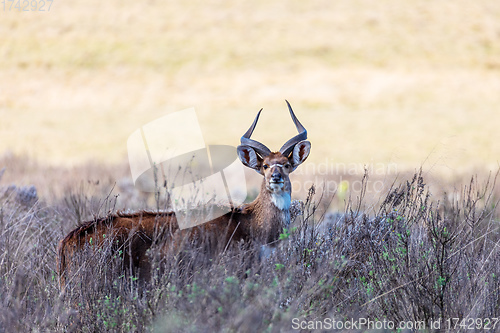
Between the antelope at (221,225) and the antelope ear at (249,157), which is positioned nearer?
the antelope at (221,225)

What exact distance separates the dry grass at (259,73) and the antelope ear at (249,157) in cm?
1698

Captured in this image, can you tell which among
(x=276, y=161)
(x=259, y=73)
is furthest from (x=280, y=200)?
(x=259, y=73)

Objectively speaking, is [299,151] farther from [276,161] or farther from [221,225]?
[221,225]

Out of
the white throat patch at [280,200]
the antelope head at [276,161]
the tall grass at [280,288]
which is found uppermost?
the antelope head at [276,161]

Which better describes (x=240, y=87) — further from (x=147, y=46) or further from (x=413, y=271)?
(x=413, y=271)

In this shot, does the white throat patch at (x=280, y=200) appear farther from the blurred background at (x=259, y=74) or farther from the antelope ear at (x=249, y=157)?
the blurred background at (x=259, y=74)

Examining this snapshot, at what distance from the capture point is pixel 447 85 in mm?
39062

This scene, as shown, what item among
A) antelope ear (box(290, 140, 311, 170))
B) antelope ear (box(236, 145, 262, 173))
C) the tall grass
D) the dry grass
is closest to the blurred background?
the dry grass

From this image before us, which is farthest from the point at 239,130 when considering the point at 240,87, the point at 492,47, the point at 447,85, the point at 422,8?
the point at 422,8

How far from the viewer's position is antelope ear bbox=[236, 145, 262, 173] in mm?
7039

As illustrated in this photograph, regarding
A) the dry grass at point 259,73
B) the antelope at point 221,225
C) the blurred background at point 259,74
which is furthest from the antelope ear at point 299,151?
the dry grass at point 259,73

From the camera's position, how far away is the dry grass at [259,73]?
29391 mm

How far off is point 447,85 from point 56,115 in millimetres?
24092

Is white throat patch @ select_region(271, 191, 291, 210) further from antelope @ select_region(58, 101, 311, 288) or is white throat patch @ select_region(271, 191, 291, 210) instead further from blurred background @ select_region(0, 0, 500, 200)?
blurred background @ select_region(0, 0, 500, 200)
